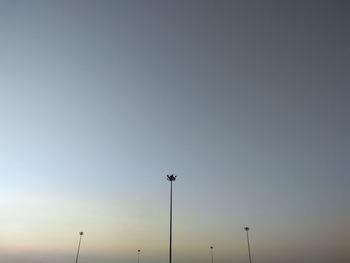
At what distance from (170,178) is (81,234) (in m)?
51.8

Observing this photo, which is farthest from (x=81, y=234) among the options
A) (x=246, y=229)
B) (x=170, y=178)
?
(x=170, y=178)

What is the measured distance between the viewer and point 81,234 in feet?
282

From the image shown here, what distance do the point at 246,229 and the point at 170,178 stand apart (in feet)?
147

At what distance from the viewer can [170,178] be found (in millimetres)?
47062

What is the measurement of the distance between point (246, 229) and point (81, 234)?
46554 mm

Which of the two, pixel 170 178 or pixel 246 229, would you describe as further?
pixel 246 229

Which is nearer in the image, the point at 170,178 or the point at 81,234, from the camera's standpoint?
the point at 170,178

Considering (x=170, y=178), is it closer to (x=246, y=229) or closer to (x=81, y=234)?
(x=246, y=229)

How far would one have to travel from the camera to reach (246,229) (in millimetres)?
82125
